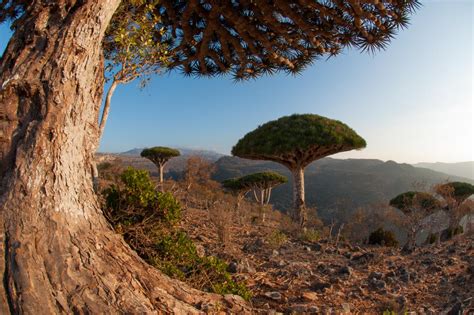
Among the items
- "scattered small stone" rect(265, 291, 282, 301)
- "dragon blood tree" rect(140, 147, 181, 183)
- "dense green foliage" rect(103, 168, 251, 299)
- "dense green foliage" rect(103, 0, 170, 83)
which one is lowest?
"scattered small stone" rect(265, 291, 282, 301)

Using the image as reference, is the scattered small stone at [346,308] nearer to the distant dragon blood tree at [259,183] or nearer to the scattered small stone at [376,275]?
the scattered small stone at [376,275]

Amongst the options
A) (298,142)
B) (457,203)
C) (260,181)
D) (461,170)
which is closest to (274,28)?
(298,142)

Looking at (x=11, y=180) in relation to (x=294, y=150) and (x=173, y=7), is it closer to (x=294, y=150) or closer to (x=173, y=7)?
(x=173, y=7)

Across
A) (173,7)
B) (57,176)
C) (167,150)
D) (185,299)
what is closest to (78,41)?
(57,176)

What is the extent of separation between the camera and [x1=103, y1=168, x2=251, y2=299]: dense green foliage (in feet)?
11.3

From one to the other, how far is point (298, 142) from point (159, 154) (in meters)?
16.4

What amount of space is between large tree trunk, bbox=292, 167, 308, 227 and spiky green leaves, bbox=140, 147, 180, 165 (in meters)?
14.7

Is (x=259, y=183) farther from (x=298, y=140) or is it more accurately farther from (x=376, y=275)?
(x=376, y=275)

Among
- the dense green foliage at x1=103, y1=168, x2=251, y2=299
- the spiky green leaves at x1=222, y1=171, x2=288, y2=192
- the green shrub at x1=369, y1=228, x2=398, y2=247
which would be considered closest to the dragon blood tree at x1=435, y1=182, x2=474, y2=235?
the green shrub at x1=369, y1=228, x2=398, y2=247

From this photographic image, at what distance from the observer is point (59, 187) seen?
2164 millimetres

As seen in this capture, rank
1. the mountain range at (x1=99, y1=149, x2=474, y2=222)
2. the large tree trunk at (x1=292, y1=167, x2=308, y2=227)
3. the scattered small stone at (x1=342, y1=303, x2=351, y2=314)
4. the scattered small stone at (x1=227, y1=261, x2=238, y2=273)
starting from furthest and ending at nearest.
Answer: the mountain range at (x1=99, y1=149, x2=474, y2=222), the large tree trunk at (x1=292, y1=167, x2=308, y2=227), the scattered small stone at (x1=227, y1=261, x2=238, y2=273), the scattered small stone at (x1=342, y1=303, x2=351, y2=314)

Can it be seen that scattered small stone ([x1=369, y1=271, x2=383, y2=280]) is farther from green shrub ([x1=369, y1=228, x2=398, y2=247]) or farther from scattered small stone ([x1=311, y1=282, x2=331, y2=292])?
green shrub ([x1=369, y1=228, x2=398, y2=247])

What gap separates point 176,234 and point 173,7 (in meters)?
4.64

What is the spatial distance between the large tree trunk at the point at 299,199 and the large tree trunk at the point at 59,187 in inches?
435
